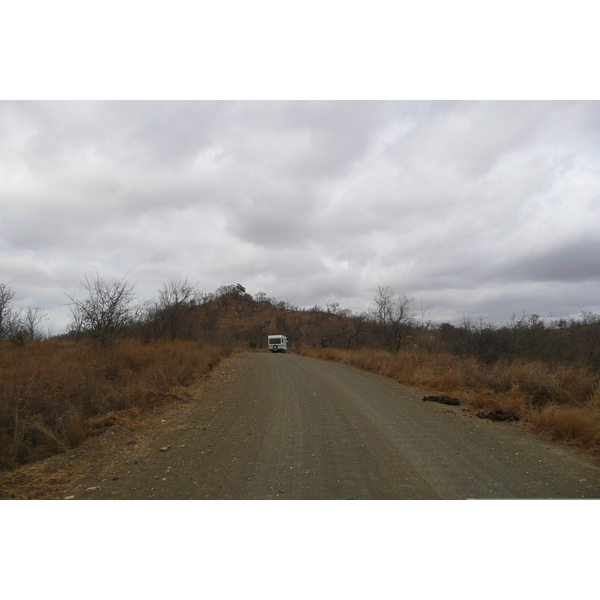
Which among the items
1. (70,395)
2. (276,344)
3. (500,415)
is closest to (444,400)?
(500,415)

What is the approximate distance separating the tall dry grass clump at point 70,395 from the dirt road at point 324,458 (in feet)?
1.64

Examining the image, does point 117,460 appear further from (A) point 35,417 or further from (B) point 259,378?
(B) point 259,378

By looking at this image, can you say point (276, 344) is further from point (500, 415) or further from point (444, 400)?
point (500, 415)

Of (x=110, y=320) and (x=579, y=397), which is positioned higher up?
(x=110, y=320)

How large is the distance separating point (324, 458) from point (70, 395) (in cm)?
519

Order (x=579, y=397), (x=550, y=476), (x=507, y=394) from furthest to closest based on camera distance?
(x=507, y=394) < (x=579, y=397) < (x=550, y=476)

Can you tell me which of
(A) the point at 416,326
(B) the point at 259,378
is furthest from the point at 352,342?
(B) the point at 259,378

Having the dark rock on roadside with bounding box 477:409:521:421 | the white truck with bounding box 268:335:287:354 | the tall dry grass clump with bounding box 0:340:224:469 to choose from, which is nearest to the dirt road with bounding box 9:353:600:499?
the dark rock on roadside with bounding box 477:409:521:421

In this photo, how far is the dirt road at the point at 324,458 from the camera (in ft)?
13.2

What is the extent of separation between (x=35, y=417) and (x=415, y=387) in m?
10.7

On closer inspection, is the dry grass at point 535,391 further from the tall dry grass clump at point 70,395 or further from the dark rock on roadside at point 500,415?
the tall dry grass clump at point 70,395

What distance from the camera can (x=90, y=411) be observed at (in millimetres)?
6539

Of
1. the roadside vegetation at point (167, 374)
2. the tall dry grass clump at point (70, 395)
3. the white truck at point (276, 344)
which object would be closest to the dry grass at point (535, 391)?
the roadside vegetation at point (167, 374)

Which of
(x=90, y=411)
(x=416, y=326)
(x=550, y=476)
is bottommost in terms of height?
(x=550, y=476)
